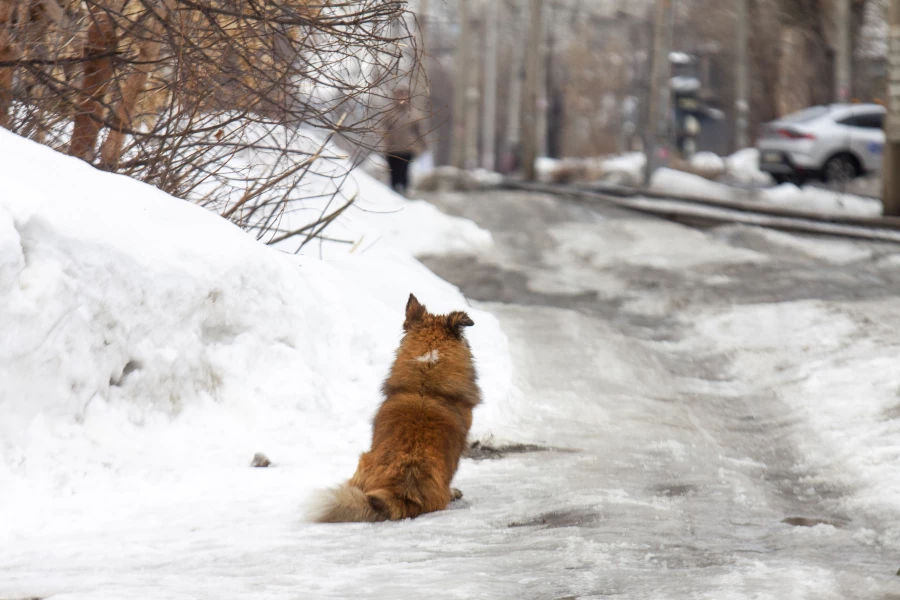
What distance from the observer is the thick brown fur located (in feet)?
15.3

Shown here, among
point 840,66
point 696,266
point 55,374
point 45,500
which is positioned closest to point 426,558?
point 45,500

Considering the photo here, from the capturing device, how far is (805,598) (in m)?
3.55

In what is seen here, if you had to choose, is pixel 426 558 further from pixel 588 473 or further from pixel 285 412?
pixel 285 412

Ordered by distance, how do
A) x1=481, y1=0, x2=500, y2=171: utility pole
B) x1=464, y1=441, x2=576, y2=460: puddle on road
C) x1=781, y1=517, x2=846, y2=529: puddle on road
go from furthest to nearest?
x1=481, y1=0, x2=500, y2=171: utility pole → x1=464, y1=441, x2=576, y2=460: puddle on road → x1=781, y1=517, x2=846, y2=529: puddle on road

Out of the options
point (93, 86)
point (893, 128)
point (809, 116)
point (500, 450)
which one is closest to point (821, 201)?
point (893, 128)

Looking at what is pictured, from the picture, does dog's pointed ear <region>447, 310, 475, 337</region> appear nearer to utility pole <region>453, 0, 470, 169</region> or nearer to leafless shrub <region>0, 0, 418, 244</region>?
leafless shrub <region>0, 0, 418, 244</region>

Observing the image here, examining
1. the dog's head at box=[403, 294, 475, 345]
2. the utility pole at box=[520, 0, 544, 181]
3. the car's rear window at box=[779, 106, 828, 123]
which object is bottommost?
the dog's head at box=[403, 294, 475, 345]

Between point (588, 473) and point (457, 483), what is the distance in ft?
2.21

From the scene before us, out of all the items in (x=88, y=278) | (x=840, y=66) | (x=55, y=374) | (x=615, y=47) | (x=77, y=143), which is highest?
(x=615, y=47)

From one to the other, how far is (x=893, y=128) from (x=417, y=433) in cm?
1468

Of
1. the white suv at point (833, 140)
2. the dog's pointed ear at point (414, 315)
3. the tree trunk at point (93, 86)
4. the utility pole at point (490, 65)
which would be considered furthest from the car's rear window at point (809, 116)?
the dog's pointed ear at point (414, 315)

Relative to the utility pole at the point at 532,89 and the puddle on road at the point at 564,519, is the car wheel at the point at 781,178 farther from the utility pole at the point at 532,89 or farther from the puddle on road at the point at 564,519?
the puddle on road at the point at 564,519

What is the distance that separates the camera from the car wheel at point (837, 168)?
25902mm

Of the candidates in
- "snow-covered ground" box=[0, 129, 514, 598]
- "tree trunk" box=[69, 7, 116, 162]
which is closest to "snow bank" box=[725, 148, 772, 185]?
"tree trunk" box=[69, 7, 116, 162]
